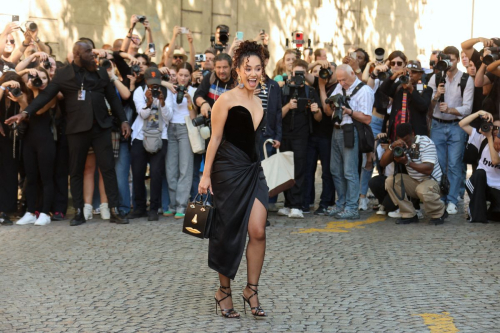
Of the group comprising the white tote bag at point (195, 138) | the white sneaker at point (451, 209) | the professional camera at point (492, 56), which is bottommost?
the white sneaker at point (451, 209)

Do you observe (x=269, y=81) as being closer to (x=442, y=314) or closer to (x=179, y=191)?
(x=179, y=191)

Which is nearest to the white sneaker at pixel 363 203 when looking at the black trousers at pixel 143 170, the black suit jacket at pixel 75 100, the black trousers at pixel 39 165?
the black trousers at pixel 143 170

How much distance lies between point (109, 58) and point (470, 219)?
17.4ft

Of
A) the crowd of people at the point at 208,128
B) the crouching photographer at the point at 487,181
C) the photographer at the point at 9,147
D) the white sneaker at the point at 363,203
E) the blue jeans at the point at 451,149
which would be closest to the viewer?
the crouching photographer at the point at 487,181

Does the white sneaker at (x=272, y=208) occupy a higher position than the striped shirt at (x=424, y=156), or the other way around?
the striped shirt at (x=424, y=156)

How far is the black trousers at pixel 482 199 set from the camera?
10.2 m

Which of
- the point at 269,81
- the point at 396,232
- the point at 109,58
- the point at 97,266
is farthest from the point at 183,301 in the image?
the point at 109,58

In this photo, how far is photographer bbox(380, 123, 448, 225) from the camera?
33.0 ft

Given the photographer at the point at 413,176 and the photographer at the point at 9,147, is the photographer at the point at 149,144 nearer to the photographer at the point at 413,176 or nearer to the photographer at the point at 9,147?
the photographer at the point at 9,147

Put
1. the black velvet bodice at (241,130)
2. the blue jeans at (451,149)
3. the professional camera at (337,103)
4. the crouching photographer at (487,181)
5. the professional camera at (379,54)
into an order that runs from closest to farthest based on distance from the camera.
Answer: the black velvet bodice at (241,130)
the crouching photographer at (487,181)
the professional camera at (337,103)
the blue jeans at (451,149)
the professional camera at (379,54)

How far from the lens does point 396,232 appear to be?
9.66 meters

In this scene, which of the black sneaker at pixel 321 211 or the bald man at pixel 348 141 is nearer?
the bald man at pixel 348 141

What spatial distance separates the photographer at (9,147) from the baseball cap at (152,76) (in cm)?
156

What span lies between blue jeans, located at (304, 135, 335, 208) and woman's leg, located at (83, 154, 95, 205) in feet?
9.60
